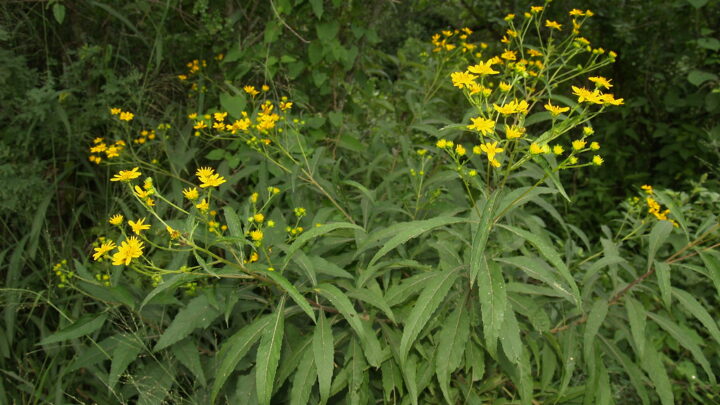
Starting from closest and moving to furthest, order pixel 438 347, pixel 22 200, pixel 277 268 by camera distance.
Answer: pixel 438 347 → pixel 277 268 → pixel 22 200

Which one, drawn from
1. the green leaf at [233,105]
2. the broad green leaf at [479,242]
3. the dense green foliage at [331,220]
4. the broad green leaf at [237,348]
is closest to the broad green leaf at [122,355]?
the dense green foliage at [331,220]

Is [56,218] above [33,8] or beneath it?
beneath

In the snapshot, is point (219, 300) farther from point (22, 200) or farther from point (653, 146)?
point (653, 146)

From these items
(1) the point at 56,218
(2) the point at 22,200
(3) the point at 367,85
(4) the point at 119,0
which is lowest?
(1) the point at 56,218

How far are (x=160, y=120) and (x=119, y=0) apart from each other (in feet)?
2.42

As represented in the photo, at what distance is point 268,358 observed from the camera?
1.39 meters

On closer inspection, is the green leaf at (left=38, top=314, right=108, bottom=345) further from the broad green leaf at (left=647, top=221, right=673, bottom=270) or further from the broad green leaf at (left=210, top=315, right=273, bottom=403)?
the broad green leaf at (left=647, top=221, right=673, bottom=270)

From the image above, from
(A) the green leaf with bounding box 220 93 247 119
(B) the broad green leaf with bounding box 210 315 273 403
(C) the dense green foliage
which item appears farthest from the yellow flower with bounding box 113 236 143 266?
(A) the green leaf with bounding box 220 93 247 119

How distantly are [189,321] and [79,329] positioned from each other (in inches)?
17.4

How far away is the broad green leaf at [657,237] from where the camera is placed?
176 centimetres

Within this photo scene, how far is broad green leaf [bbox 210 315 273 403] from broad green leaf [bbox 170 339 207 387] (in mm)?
241

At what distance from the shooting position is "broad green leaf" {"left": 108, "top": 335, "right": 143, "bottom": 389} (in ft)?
5.59

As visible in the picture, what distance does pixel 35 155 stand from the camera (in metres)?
2.71

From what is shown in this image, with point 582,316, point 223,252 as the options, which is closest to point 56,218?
point 223,252
